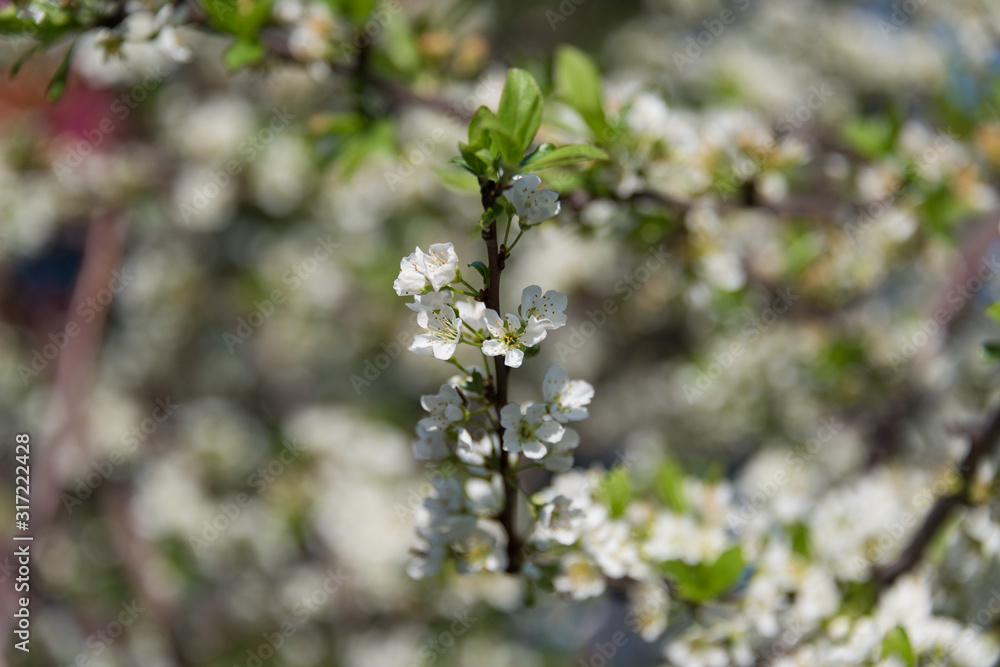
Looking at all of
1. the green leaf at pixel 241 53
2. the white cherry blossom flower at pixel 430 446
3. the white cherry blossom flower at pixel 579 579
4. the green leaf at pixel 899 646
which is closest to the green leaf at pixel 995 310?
the green leaf at pixel 899 646

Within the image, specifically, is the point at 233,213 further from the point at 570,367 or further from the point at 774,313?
the point at 774,313

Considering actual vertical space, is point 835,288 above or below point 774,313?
above

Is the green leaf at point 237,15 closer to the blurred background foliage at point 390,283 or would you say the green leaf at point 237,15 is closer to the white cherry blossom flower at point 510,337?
the blurred background foliage at point 390,283

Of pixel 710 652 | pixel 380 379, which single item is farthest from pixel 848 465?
pixel 380 379

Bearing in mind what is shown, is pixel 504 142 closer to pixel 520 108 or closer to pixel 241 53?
pixel 520 108

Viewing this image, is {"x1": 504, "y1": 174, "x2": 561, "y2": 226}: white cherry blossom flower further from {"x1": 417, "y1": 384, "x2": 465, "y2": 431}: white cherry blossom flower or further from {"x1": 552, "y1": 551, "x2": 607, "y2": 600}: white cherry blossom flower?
{"x1": 552, "y1": 551, "x2": 607, "y2": 600}: white cherry blossom flower

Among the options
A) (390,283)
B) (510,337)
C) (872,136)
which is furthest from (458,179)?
(390,283)

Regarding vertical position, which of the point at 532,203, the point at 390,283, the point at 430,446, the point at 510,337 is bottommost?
the point at 390,283
